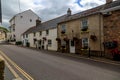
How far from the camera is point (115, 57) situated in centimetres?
2089

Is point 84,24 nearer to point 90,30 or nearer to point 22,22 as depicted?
point 90,30

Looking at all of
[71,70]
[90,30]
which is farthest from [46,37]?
[71,70]

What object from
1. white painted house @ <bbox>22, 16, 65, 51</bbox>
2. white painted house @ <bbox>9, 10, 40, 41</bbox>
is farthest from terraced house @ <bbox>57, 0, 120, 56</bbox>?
white painted house @ <bbox>9, 10, 40, 41</bbox>

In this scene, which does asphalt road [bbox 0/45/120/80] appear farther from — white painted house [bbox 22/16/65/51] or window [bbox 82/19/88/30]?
white painted house [bbox 22/16/65/51]

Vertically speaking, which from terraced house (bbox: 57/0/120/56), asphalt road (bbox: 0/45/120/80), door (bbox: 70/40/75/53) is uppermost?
terraced house (bbox: 57/0/120/56)

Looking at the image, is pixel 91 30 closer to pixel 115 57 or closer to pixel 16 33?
pixel 115 57

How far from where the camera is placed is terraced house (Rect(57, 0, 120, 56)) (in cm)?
2434

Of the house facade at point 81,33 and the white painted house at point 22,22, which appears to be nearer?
the house facade at point 81,33

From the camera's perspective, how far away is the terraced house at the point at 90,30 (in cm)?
2434

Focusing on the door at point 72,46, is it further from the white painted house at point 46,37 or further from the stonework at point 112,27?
the stonework at point 112,27

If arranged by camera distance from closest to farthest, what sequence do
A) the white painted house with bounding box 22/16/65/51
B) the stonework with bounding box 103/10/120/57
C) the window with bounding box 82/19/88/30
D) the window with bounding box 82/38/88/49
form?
the stonework with bounding box 103/10/120/57 < the window with bounding box 82/38/88/49 < the window with bounding box 82/19/88/30 < the white painted house with bounding box 22/16/65/51

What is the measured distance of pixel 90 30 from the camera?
2775 cm

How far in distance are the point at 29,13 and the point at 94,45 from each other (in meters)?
48.9

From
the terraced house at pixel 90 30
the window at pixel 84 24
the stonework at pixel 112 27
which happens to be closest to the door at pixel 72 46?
the terraced house at pixel 90 30
